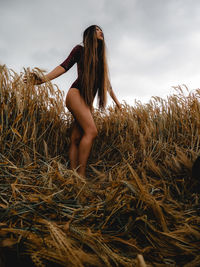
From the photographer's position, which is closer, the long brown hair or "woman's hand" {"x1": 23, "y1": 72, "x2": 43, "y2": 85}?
"woman's hand" {"x1": 23, "y1": 72, "x2": 43, "y2": 85}

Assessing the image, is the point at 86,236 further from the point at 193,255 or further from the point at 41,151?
the point at 41,151

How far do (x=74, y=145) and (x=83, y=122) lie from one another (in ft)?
0.76

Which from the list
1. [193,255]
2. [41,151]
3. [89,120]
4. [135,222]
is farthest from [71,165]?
[193,255]

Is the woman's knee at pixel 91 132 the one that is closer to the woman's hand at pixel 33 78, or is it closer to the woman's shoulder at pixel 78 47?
the woman's hand at pixel 33 78

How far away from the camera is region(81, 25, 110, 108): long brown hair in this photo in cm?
143

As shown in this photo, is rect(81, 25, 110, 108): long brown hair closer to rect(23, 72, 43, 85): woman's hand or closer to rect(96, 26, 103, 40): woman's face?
rect(96, 26, 103, 40): woman's face

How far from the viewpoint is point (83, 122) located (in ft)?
4.54

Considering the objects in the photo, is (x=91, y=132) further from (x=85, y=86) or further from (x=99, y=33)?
(x=99, y=33)

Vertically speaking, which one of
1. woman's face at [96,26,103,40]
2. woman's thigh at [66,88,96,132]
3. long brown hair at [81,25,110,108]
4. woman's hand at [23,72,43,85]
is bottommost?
woman's thigh at [66,88,96,132]

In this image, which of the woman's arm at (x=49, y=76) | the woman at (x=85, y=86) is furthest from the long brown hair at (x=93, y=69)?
the woman's arm at (x=49, y=76)

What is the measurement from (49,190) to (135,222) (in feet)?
1.27

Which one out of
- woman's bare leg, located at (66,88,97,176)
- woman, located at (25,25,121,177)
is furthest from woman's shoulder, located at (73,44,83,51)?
woman's bare leg, located at (66,88,97,176)

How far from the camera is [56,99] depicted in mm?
1413

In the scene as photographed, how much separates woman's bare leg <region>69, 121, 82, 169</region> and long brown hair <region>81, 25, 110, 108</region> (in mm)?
237
